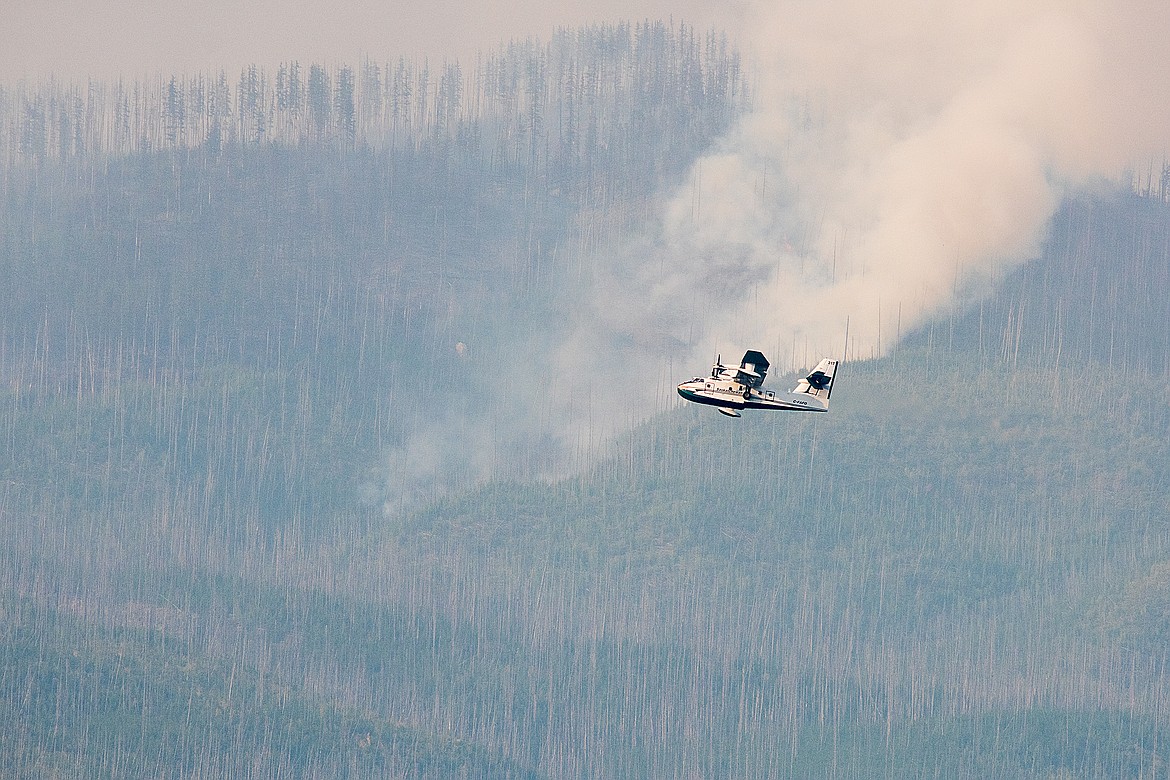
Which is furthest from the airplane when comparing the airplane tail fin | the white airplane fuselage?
the airplane tail fin

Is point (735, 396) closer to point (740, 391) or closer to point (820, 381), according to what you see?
point (740, 391)

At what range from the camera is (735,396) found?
14888 centimetres

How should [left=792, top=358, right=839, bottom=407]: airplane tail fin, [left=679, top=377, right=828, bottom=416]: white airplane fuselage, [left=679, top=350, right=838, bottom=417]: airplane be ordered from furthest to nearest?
[left=792, top=358, right=839, bottom=407]: airplane tail fin → [left=679, top=377, right=828, bottom=416]: white airplane fuselage → [left=679, top=350, right=838, bottom=417]: airplane

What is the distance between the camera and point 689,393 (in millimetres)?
150750

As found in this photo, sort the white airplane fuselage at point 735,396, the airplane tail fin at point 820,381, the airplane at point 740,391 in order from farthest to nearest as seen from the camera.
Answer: the airplane tail fin at point 820,381 < the white airplane fuselage at point 735,396 < the airplane at point 740,391

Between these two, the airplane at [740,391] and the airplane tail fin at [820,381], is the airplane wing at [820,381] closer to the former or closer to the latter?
the airplane tail fin at [820,381]

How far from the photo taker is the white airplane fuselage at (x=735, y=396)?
148625 mm

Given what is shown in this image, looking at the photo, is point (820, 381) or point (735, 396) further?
point (820, 381)

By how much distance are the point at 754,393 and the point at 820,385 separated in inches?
294

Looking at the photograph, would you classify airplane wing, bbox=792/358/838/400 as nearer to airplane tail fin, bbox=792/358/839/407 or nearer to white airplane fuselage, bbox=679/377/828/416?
airplane tail fin, bbox=792/358/839/407

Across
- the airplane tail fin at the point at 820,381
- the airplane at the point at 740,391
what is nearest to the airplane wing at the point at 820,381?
the airplane tail fin at the point at 820,381

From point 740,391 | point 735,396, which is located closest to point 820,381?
point 740,391

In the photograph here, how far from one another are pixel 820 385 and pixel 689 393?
10118 mm

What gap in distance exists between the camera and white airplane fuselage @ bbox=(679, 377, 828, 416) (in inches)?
5851
